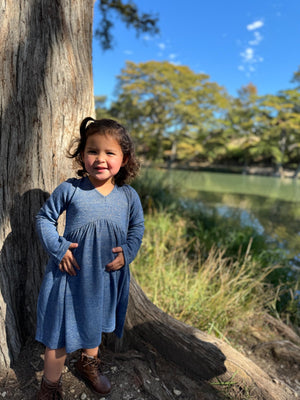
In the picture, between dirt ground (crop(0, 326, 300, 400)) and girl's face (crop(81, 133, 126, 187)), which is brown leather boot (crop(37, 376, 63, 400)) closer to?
dirt ground (crop(0, 326, 300, 400))

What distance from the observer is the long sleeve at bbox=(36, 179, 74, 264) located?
3.81ft

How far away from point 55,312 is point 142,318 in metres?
0.63

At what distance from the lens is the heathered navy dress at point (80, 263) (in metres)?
1.22

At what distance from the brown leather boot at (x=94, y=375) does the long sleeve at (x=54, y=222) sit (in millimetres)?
611

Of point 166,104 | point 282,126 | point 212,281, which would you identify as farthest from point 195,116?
point 212,281

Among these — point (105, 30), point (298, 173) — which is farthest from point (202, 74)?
point (105, 30)

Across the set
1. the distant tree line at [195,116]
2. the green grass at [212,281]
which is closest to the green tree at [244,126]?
the distant tree line at [195,116]

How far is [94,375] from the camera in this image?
1434 mm

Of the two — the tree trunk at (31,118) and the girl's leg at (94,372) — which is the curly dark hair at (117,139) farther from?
the girl's leg at (94,372)

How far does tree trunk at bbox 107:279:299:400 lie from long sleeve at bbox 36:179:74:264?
0.67 metres

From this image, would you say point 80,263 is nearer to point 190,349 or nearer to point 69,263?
point 69,263

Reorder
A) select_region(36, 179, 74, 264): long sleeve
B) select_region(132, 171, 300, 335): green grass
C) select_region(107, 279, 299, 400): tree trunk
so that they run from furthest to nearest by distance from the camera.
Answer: select_region(132, 171, 300, 335): green grass, select_region(107, 279, 299, 400): tree trunk, select_region(36, 179, 74, 264): long sleeve

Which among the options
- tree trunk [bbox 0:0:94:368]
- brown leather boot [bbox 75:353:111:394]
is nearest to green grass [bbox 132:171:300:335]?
brown leather boot [bbox 75:353:111:394]

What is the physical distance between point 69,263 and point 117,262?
0.21 m
